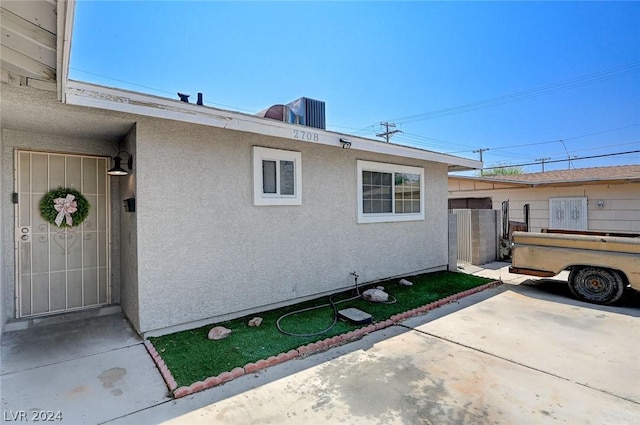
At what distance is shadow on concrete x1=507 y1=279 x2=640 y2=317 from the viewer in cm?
622

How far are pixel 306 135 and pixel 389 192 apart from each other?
329 cm

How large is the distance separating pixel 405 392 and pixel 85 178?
6.02m

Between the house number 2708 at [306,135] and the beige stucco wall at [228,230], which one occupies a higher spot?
the house number 2708 at [306,135]

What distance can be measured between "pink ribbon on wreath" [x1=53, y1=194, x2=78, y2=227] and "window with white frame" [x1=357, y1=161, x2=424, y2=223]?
543 cm

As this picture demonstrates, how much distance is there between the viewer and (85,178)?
17.6 feet

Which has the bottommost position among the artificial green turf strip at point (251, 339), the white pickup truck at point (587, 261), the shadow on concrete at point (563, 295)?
the shadow on concrete at point (563, 295)

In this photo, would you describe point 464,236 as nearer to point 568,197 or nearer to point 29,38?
point 568,197

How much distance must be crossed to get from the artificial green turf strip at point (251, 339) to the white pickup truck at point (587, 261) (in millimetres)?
2749

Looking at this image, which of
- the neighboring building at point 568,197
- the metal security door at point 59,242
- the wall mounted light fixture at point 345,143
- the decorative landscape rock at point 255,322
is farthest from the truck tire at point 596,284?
the metal security door at point 59,242

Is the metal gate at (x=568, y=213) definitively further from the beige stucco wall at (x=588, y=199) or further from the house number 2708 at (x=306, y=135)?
the house number 2708 at (x=306, y=135)

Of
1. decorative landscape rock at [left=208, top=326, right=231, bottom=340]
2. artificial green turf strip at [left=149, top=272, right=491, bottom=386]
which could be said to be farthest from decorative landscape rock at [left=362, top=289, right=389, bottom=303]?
decorative landscape rock at [left=208, top=326, right=231, bottom=340]

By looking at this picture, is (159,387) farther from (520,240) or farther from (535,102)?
(535,102)

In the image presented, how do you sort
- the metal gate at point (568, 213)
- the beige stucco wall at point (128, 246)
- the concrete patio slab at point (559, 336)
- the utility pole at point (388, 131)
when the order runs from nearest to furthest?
1. the concrete patio slab at point (559, 336)
2. the beige stucco wall at point (128, 246)
3. the metal gate at point (568, 213)
4. the utility pole at point (388, 131)

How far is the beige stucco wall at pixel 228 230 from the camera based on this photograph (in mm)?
4469
